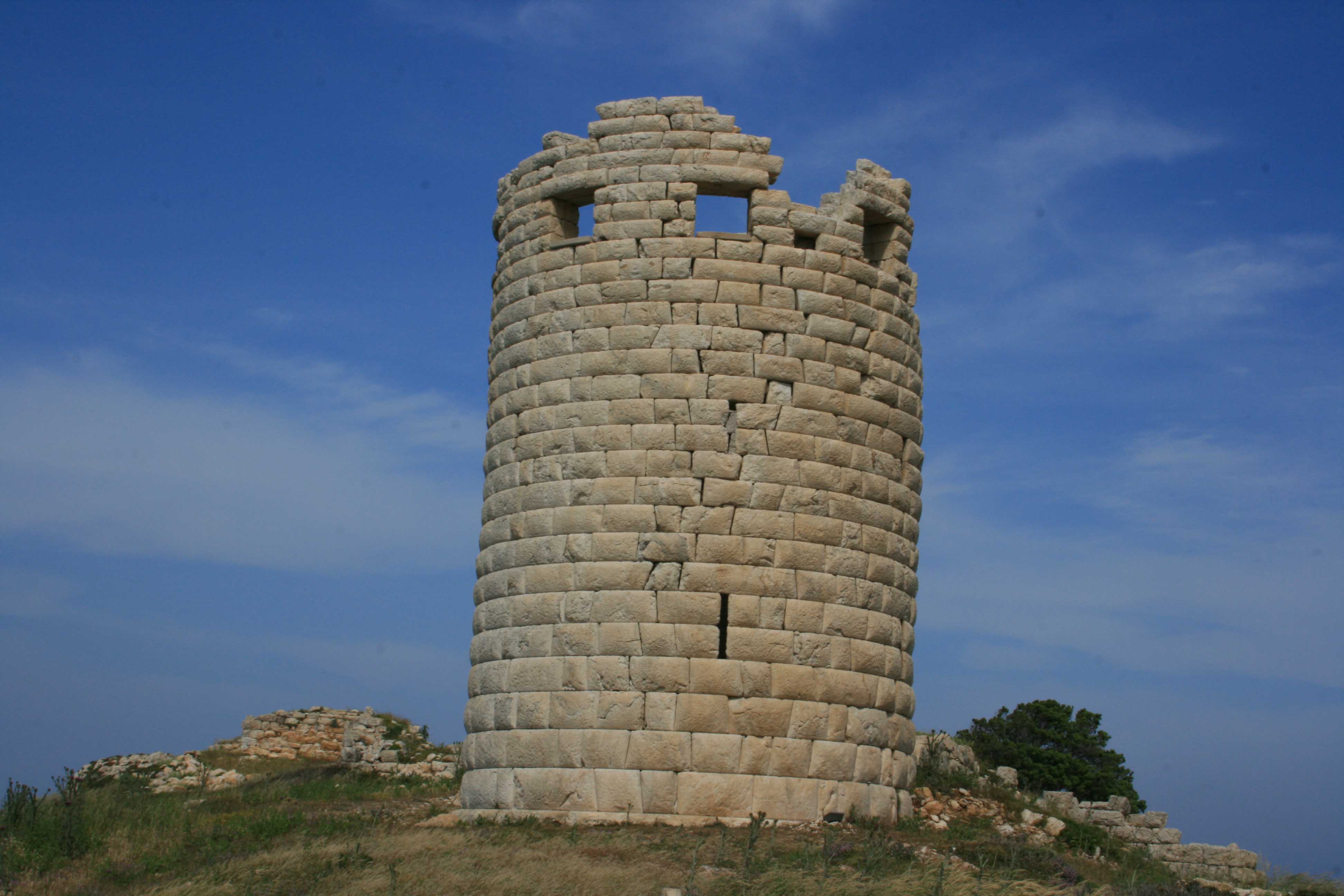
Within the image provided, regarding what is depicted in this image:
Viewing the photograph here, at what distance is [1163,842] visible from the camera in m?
13.5

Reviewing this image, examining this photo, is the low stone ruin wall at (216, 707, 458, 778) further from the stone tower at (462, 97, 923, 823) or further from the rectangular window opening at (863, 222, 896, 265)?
the rectangular window opening at (863, 222, 896, 265)

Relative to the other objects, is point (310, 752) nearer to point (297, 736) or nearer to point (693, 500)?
point (297, 736)

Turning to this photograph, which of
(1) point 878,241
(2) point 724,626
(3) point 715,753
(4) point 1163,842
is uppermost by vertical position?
(1) point 878,241

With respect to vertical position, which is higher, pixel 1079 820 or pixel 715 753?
pixel 715 753

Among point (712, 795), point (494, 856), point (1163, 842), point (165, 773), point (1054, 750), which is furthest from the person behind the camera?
point (1054, 750)

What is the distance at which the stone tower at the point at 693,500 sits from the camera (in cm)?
1045

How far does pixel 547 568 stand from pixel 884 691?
3280 millimetres

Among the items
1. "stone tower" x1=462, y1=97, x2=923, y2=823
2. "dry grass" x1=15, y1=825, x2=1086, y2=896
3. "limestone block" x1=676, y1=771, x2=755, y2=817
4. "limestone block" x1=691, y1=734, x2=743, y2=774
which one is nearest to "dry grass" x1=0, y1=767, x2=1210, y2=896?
"dry grass" x1=15, y1=825, x2=1086, y2=896

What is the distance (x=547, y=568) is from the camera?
36.5ft

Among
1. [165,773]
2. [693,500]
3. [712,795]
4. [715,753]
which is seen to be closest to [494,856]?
[712,795]

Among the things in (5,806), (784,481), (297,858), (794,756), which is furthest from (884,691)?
(5,806)

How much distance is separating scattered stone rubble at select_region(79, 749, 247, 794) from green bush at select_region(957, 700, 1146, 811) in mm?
12791

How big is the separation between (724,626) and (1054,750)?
15.5 meters

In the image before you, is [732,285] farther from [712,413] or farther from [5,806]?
[5,806]
